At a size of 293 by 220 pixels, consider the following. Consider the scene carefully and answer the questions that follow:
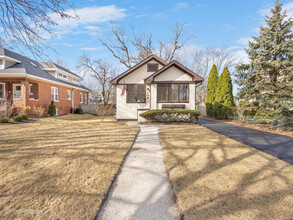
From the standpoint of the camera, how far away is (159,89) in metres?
12.8

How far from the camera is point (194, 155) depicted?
4.33m

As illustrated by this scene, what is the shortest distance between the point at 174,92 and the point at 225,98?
6588mm

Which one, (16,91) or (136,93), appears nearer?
(136,93)

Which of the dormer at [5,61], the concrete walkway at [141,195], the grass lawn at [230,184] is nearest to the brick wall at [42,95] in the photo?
the dormer at [5,61]

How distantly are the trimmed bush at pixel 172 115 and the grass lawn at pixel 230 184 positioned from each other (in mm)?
6319

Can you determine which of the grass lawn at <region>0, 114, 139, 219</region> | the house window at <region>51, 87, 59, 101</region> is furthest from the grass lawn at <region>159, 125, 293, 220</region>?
the house window at <region>51, 87, 59, 101</region>

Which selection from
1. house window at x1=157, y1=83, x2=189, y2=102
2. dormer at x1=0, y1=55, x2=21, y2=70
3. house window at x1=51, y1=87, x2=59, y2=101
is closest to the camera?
house window at x1=157, y1=83, x2=189, y2=102

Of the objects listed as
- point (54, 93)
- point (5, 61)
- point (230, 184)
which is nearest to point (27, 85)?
point (5, 61)

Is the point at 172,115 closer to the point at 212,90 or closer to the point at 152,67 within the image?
the point at 152,67

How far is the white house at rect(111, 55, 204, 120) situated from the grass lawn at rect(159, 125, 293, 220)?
320 inches

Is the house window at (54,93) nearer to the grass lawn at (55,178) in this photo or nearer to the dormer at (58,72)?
the dormer at (58,72)

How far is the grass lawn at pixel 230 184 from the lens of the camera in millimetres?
2096

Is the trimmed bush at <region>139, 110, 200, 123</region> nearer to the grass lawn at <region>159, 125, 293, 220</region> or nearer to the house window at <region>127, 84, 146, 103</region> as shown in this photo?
the house window at <region>127, 84, 146, 103</region>

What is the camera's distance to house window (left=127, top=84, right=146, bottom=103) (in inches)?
545
